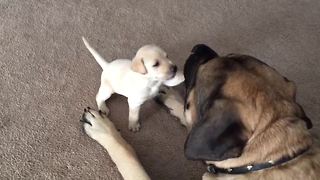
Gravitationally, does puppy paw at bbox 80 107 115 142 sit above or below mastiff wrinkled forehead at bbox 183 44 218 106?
below

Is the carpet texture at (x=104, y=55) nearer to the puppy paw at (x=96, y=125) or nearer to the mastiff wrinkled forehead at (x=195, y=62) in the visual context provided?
the puppy paw at (x=96, y=125)

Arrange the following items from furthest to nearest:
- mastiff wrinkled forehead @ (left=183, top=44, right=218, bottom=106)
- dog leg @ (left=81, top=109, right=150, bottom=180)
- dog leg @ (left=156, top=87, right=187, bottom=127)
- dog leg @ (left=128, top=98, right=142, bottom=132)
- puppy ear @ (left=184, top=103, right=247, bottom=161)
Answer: dog leg @ (left=156, top=87, right=187, bottom=127) < dog leg @ (left=128, top=98, right=142, bottom=132) < dog leg @ (left=81, top=109, right=150, bottom=180) < mastiff wrinkled forehead @ (left=183, top=44, right=218, bottom=106) < puppy ear @ (left=184, top=103, right=247, bottom=161)

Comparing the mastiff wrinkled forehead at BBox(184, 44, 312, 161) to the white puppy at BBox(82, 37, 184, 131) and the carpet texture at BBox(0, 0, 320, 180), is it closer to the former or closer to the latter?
the white puppy at BBox(82, 37, 184, 131)

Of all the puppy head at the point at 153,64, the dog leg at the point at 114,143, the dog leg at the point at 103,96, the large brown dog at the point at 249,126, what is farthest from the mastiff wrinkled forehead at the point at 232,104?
the dog leg at the point at 103,96

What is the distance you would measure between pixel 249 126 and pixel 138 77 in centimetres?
49

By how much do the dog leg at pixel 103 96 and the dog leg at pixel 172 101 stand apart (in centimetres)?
20

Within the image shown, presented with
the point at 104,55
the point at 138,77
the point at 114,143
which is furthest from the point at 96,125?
the point at 104,55

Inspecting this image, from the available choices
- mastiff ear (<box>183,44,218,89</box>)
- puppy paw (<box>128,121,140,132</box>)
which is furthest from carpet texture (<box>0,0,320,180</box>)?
mastiff ear (<box>183,44,218,89</box>)

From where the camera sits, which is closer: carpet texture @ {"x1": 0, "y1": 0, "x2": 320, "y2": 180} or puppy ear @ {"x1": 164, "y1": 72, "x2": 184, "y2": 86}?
puppy ear @ {"x1": 164, "y1": 72, "x2": 184, "y2": 86}

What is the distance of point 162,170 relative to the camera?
5.11ft

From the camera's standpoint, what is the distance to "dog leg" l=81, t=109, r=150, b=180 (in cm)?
143

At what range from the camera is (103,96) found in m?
1.60

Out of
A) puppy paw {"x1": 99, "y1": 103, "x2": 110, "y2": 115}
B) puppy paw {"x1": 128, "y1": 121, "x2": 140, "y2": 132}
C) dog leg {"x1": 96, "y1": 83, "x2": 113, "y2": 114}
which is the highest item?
dog leg {"x1": 96, "y1": 83, "x2": 113, "y2": 114}

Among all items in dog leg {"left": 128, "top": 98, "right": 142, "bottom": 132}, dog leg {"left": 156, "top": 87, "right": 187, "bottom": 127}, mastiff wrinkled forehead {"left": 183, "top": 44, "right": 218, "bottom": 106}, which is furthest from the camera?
dog leg {"left": 156, "top": 87, "right": 187, "bottom": 127}
